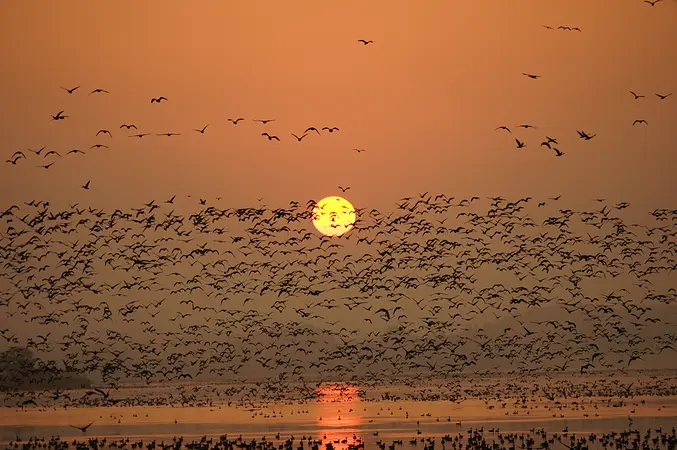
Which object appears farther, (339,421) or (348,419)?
(348,419)

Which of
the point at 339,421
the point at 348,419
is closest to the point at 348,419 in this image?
the point at 348,419

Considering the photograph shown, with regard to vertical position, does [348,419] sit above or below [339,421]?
above

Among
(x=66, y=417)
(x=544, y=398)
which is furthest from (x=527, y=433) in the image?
(x=66, y=417)

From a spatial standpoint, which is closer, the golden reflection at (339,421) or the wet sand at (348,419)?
the golden reflection at (339,421)

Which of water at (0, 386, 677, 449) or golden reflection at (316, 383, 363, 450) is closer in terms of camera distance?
golden reflection at (316, 383, 363, 450)

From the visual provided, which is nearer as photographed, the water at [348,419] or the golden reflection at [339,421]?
the golden reflection at [339,421]

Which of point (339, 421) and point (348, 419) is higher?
point (348, 419)

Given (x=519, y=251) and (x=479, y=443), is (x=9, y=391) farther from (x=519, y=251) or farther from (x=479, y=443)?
(x=479, y=443)

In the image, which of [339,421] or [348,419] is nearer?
[339,421]

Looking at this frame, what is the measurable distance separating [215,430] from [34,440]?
11925 mm

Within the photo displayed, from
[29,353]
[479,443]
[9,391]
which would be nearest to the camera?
[479,443]

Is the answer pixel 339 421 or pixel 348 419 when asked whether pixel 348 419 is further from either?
pixel 339 421

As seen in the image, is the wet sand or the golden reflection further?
the wet sand

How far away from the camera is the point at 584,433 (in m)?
60.6
